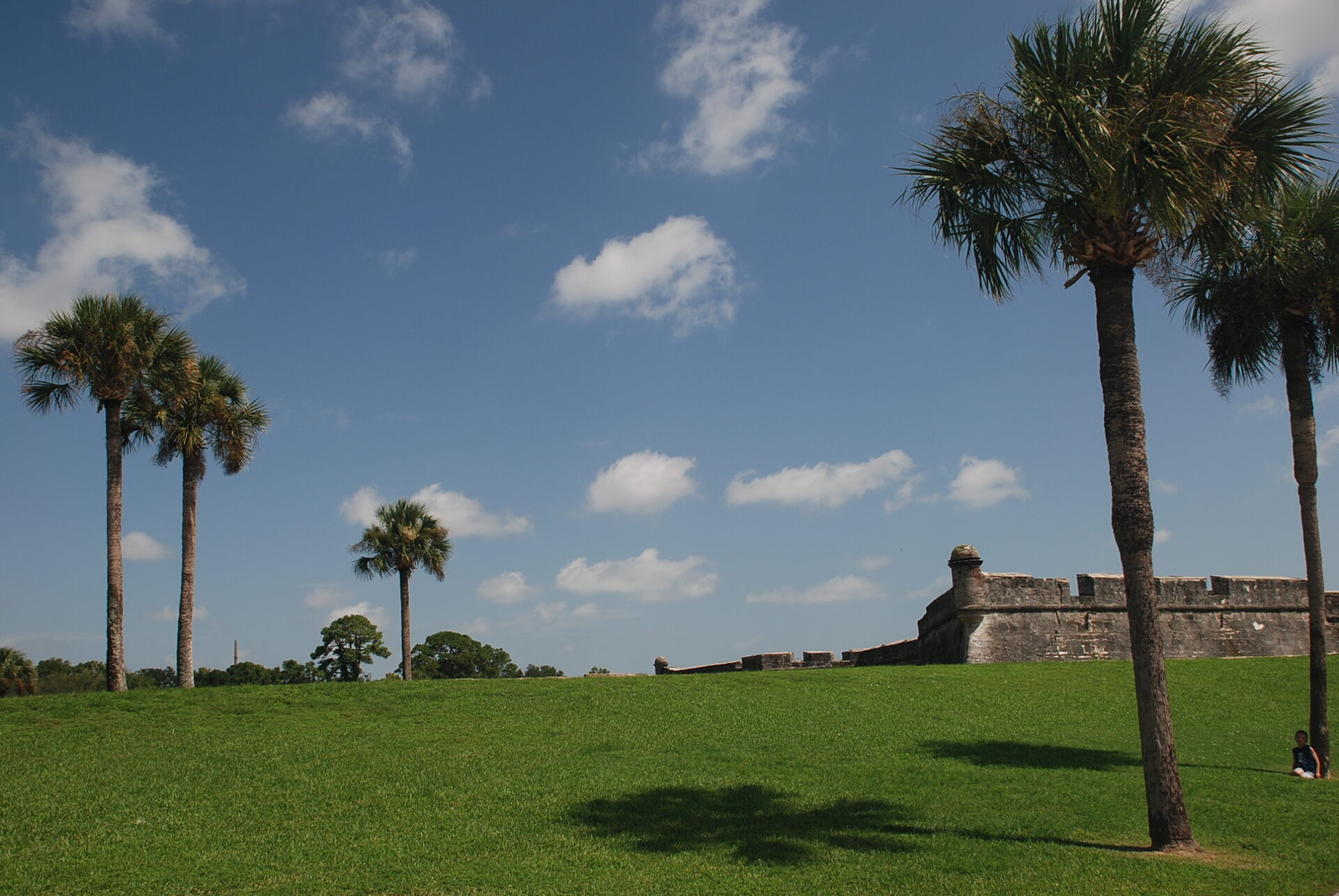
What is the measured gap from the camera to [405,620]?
3528 cm

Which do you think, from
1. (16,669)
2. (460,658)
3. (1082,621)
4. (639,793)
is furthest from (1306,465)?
(460,658)

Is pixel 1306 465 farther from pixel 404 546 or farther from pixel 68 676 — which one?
pixel 68 676

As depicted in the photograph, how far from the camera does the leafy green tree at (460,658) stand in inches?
2312

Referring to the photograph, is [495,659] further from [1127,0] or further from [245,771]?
[1127,0]

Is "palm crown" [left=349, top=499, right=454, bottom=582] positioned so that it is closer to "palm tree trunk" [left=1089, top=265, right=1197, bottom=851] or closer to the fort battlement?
the fort battlement

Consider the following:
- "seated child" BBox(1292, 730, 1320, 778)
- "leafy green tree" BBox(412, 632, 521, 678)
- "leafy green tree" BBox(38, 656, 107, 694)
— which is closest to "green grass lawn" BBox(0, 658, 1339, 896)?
"seated child" BBox(1292, 730, 1320, 778)

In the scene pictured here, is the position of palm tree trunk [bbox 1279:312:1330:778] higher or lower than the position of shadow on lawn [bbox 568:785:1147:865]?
higher

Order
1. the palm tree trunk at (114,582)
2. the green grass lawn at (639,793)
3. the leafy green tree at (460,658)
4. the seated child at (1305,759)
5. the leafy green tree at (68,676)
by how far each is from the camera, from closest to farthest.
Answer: the green grass lawn at (639,793), the seated child at (1305,759), the palm tree trunk at (114,582), the leafy green tree at (68,676), the leafy green tree at (460,658)

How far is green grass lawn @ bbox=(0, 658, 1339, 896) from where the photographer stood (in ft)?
26.3

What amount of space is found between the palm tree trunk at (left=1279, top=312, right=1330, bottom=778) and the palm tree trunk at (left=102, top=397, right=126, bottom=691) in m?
22.0

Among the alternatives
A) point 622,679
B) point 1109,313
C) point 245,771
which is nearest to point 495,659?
point 622,679

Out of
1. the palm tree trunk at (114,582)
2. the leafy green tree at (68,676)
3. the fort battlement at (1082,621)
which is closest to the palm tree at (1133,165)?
the fort battlement at (1082,621)

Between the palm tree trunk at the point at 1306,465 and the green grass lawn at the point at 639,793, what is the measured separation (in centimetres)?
182

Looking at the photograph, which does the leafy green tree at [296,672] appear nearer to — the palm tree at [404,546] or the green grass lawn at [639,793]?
the palm tree at [404,546]
